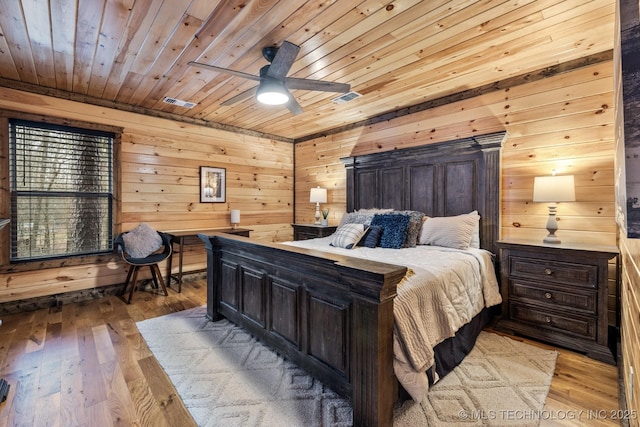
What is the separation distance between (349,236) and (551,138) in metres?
2.17

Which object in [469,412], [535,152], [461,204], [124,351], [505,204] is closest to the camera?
[469,412]

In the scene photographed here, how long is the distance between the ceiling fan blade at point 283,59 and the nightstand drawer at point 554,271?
8.34 feet

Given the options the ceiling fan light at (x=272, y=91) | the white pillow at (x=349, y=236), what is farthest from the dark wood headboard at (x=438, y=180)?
the ceiling fan light at (x=272, y=91)

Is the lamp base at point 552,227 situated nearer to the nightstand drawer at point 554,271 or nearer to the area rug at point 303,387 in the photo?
the nightstand drawer at point 554,271

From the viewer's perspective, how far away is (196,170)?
4555 mm

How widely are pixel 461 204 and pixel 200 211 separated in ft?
12.0

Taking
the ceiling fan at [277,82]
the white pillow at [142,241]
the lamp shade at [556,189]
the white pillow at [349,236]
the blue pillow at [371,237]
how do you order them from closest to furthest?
the ceiling fan at [277,82] < the lamp shade at [556,189] < the white pillow at [349,236] < the blue pillow at [371,237] < the white pillow at [142,241]

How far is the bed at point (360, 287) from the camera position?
59.2 inches

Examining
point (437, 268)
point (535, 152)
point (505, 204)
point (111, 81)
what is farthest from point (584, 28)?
point (111, 81)

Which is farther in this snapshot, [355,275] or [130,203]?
[130,203]

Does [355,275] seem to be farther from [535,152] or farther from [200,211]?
[200,211]

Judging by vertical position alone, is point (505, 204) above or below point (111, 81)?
below

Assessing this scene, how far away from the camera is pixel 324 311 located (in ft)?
6.04

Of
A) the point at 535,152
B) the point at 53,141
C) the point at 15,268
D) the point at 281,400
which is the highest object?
the point at 53,141
